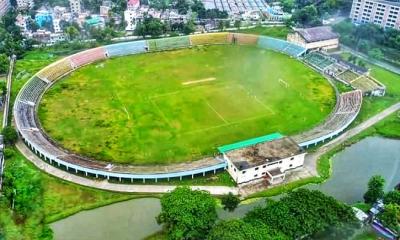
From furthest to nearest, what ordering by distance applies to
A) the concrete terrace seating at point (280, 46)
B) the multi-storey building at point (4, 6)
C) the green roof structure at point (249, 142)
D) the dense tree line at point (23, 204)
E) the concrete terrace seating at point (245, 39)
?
the multi-storey building at point (4, 6), the concrete terrace seating at point (245, 39), the concrete terrace seating at point (280, 46), the green roof structure at point (249, 142), the dense tree line at point (23, 204)

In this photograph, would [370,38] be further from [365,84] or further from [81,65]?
Result: [81,65]

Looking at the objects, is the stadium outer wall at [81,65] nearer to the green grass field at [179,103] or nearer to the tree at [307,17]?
the green grass field at [179,103]

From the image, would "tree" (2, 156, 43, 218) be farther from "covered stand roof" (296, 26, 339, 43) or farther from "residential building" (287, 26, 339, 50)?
"covered stand roof" (296, 26, 339, 43)

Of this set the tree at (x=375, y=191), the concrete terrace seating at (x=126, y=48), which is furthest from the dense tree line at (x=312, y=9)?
the tree at (x=375, y=191)

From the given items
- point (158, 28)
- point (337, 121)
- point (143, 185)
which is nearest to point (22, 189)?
point (143, 185)

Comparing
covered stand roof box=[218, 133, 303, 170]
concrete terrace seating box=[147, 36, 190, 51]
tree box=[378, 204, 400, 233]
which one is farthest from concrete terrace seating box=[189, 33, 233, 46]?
tree box=[378, 204, 400, 233]
